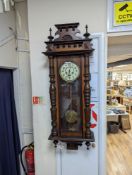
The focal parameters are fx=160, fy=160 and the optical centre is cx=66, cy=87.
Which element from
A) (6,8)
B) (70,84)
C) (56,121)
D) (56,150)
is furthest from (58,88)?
(6,8)

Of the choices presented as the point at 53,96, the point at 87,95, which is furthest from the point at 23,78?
the point at 87,95

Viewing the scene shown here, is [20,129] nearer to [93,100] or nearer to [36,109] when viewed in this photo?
[36,109]

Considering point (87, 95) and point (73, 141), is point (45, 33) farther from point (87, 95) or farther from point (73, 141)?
point (73, 141)

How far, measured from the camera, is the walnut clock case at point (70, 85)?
57.0 inches

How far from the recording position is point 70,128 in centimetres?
155

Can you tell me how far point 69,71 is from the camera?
58.7 inches

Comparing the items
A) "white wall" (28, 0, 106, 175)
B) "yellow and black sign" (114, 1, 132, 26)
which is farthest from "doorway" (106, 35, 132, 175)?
"white wall" (28, 0, 106, 175)

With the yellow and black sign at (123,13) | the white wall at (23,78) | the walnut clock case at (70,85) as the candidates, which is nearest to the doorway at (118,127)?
the yellow and black sign at (123,13)

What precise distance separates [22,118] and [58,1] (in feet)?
4.60

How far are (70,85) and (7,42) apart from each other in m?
0.86

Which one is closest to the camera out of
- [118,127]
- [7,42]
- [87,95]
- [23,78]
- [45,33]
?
[87,95]

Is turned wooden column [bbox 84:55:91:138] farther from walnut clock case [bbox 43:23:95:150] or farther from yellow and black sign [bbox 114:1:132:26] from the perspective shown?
yellow and black sign [bbox 114:1:132:26]

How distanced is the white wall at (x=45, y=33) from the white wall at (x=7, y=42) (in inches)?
11.3

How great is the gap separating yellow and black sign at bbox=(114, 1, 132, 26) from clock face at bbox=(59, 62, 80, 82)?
570 millimetres
